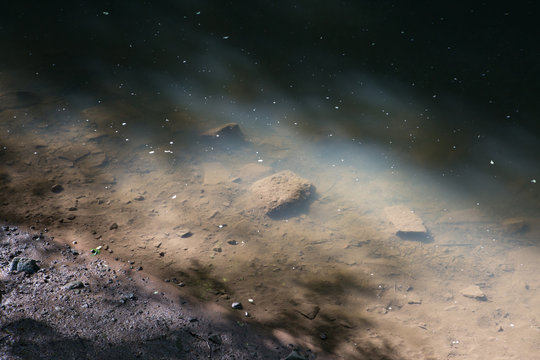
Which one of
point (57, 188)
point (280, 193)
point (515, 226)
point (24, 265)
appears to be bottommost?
point (57, 188)

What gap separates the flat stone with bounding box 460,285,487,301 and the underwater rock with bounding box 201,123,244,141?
3087mm

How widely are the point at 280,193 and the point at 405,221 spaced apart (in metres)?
1.36

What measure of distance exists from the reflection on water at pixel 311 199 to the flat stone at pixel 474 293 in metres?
0.08

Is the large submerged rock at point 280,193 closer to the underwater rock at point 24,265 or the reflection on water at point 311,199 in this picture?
the reflection on water at point 311,199

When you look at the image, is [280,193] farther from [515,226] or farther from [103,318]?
[515,226]

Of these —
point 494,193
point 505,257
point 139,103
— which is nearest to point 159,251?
point 139,103

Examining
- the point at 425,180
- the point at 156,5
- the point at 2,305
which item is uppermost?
the point at 156,5

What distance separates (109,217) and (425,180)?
3.63m

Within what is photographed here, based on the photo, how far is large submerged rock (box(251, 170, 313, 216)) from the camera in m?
4.04

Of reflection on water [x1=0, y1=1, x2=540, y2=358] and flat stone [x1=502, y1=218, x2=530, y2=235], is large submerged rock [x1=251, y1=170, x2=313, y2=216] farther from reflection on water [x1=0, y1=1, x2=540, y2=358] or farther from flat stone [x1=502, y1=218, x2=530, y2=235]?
flat stone [x1=502, y1=218, x2=530, y2=235]

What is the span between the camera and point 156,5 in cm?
789

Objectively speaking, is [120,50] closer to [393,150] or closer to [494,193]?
[393,150]

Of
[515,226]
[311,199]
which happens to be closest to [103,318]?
[311,199]

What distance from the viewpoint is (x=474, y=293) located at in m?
3.39
